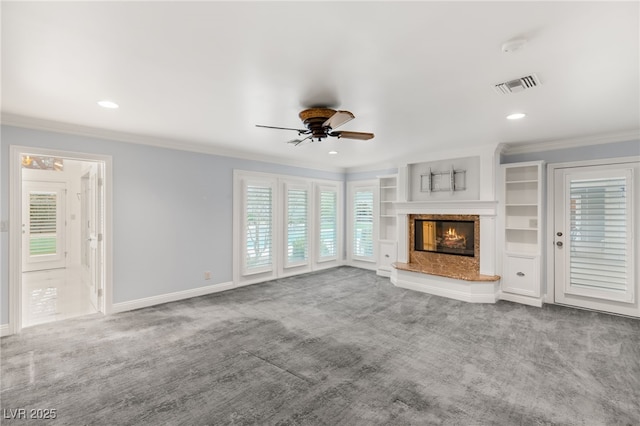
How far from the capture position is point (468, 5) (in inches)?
62.1

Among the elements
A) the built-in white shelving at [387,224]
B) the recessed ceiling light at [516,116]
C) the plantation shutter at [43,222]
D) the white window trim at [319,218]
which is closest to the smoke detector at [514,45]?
the recessed ceiling light at [516,116]

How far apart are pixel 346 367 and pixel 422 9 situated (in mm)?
2715

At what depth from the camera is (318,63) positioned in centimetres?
219

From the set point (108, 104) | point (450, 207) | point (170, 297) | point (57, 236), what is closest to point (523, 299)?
point (450, 207)

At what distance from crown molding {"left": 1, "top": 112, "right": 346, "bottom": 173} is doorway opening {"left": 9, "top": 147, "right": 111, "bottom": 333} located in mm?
278

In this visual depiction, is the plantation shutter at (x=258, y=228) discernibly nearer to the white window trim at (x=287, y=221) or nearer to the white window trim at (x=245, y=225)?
the white window trim at (x=245, y=225)

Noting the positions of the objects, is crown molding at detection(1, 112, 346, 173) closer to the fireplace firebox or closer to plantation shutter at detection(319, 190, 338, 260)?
plantation shutter at detection(319, 190, 338, 260)

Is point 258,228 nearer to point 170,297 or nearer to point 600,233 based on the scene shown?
point 170,297

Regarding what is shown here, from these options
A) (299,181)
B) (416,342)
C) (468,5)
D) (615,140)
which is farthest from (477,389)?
(299,181)

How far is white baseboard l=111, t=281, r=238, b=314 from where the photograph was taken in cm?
421

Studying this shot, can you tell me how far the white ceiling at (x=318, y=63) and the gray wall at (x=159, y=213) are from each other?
482 millimetres

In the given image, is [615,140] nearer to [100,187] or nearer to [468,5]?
[468,5]

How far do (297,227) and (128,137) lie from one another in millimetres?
3368

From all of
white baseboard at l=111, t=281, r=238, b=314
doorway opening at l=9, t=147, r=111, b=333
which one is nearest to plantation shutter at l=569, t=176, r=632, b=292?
white baseboard at l=111, t=281, r=238, b=314
